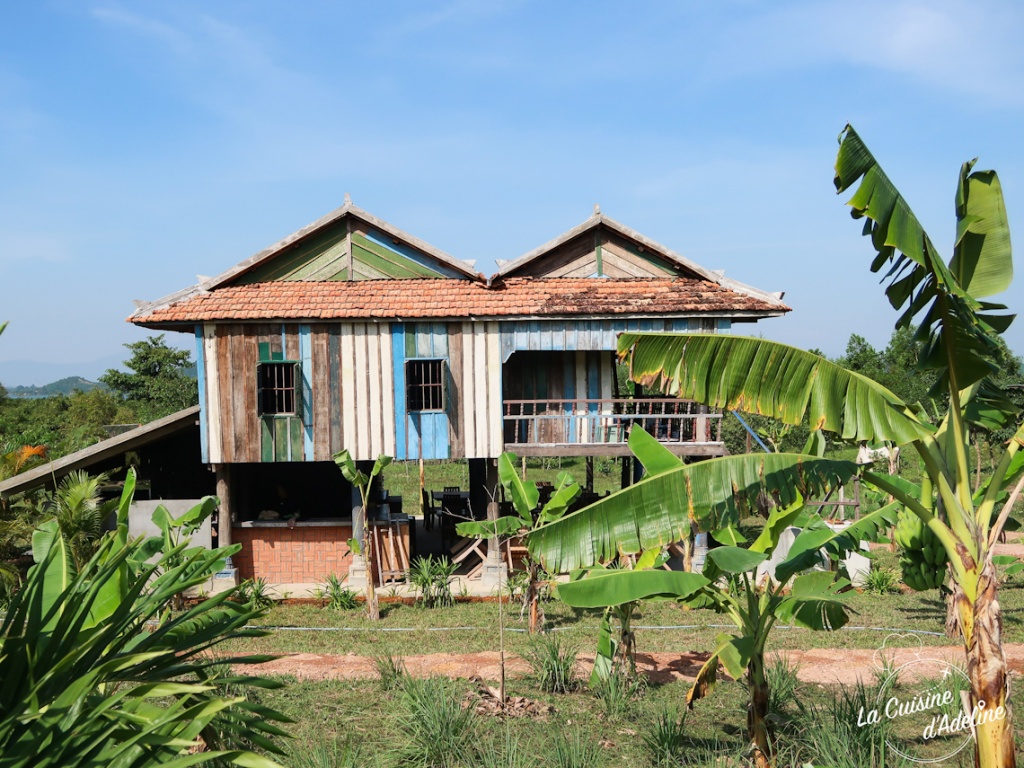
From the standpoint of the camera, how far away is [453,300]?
55.4ft

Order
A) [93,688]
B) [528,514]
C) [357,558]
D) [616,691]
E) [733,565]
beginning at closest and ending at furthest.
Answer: [93,688]
[733,565]
[616,691]
[528,514]
[357,558]

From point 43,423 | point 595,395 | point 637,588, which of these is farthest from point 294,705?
point 43,423

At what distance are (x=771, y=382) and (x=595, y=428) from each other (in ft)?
35.9

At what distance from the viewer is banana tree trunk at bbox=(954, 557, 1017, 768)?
598 centimetres

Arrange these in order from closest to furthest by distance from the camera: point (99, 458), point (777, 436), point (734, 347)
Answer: point (734, 347) → point (99, 458) → point (777, 436)

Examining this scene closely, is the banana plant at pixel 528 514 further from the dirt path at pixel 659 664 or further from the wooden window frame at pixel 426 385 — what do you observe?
the wooden window frame at pixel 426 385

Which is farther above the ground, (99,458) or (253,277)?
(253,277)

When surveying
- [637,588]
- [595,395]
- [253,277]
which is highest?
[253,277]

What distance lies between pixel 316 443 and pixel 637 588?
34.9ft

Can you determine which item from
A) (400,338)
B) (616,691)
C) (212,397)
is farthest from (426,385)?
(616,691)

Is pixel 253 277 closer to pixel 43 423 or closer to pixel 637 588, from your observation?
pixel 637 588

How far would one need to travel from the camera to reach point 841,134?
20.1ft

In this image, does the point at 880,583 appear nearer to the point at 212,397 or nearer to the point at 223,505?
the point at 223,505

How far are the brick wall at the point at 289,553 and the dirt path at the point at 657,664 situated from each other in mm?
5088
